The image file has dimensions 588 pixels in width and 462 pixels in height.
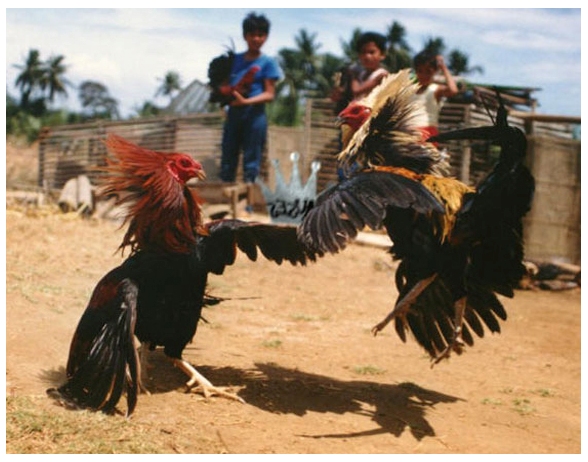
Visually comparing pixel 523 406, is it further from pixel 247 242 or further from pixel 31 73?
pixel 31 73

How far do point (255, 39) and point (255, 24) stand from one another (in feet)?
0.51

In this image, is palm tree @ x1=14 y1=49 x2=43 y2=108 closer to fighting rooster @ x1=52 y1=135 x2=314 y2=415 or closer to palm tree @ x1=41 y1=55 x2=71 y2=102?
palm tree @ x1=41 y1=55 x2=71 y2=102

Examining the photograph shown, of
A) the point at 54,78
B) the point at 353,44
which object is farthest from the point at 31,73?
the point at 353,44

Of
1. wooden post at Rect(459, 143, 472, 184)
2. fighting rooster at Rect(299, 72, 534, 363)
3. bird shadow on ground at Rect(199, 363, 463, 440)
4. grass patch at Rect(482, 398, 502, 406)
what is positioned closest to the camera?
fighting rooster at Rect(299, 72, 534, 363)

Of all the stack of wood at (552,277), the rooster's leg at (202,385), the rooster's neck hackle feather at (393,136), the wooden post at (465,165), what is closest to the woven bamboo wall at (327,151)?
the wooden post at (465,165)

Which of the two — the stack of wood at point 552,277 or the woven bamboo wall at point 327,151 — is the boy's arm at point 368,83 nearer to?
the woven bamboo wall at point 327,151

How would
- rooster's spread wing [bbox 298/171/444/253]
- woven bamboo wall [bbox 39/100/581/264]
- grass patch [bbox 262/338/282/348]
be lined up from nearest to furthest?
rooster's spread wing [bbox 298/171/444/253], grass patch [bbox 262/338/282/348], woven bamboo wall [bbox 39/100/581/264]

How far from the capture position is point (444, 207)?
13.4 ft

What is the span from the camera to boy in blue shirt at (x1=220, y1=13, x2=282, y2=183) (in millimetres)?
7359

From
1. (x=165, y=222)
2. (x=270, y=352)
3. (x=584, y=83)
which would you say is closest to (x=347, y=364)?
(x=270, y=352)

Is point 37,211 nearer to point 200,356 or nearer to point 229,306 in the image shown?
point 229,306

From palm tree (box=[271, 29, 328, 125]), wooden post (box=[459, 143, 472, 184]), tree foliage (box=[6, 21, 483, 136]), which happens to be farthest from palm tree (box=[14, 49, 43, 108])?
palm tree (box=[271, 29, 328, 125])

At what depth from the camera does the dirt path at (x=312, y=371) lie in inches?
151

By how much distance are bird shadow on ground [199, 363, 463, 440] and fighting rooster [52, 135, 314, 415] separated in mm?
341
